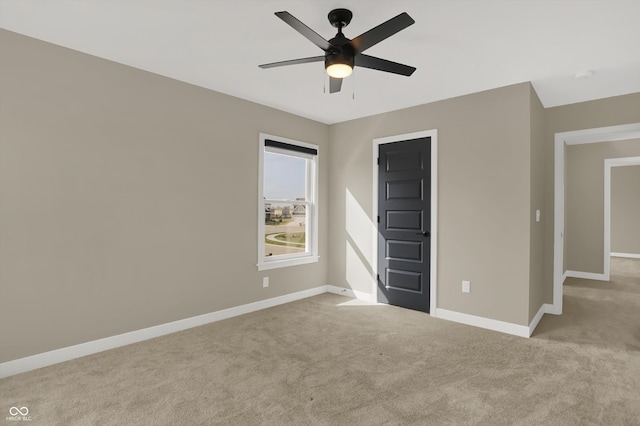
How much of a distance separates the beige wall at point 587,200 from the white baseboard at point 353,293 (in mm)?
4264

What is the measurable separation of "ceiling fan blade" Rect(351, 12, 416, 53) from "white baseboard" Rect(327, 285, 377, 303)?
11.2 feet

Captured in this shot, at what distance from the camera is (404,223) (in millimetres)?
4410

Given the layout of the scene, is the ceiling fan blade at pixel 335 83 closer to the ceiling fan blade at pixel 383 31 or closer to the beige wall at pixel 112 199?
the ceiling fan blade at pixel 383 31

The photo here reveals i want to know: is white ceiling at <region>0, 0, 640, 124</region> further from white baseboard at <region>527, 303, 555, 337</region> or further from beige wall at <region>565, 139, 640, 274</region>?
beige wall at <region>565, 139, 640, 274</region>

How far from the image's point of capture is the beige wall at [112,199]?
2.62m

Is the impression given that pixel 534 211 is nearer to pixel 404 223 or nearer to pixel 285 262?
pixel 404 223

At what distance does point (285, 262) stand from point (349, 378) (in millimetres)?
2234

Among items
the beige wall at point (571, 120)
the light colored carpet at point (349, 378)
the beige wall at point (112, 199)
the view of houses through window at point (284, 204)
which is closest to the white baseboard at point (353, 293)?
the view of houses through window at point (284, 204)

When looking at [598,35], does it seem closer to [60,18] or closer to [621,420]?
[621,420]

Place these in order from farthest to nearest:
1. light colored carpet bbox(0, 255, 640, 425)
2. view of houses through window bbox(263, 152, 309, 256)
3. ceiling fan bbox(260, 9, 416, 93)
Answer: view of houses through window bbox(263, 152, 309, 256) < light colored carpet bbox(0, 255, 640, 425) < ceiling fan bbox(260, 9, 416, 93)

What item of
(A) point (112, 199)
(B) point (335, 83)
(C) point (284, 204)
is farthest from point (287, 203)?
(B) point (335, 83)

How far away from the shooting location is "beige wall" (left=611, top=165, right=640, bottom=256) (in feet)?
27.7

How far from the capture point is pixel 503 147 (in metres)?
3.62

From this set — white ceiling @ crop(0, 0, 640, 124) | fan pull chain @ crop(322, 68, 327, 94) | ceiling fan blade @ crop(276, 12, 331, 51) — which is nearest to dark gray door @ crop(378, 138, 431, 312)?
white ceiling @ crop(0, 0, 640, 124)
